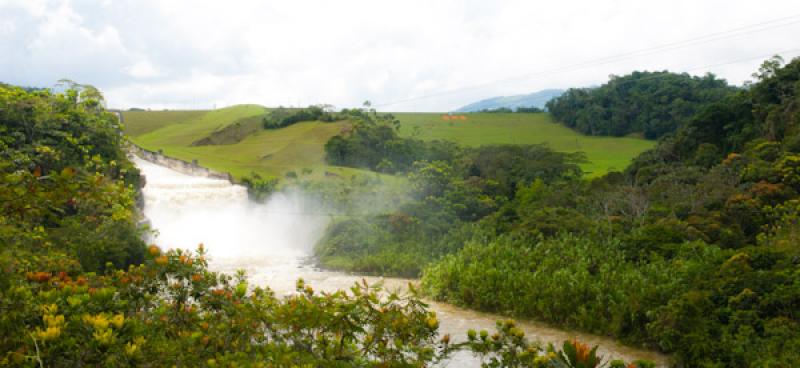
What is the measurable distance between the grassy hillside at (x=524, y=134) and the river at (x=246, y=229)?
68.3ft

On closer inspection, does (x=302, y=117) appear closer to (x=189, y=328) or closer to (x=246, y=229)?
(x=246, y=229)

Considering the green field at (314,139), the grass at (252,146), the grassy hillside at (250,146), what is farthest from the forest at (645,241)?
the grassy hillside at (250,146)

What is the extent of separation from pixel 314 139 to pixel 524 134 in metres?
21.0

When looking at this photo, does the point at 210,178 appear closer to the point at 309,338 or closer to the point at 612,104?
the point at 309,338

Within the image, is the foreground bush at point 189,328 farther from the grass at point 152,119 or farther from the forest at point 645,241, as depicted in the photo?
the grass at point 152,119

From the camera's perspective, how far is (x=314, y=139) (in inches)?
1725

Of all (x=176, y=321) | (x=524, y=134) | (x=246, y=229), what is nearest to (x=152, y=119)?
(x=524, y=134)

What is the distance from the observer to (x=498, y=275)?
1227 cm

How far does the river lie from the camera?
16.6 metres

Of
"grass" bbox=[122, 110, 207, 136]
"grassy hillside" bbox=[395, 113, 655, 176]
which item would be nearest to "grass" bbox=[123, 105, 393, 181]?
"grass" bbox=[122, 110, 207, 136]

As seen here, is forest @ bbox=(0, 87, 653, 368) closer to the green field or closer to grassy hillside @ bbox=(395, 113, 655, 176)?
the green field

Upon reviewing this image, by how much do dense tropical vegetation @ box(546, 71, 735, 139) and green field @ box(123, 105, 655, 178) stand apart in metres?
1.38

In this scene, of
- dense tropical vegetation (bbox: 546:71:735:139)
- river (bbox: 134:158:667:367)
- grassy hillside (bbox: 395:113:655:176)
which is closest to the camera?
river (bbox: 134:158:667:367)

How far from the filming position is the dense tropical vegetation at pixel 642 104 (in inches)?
1900
